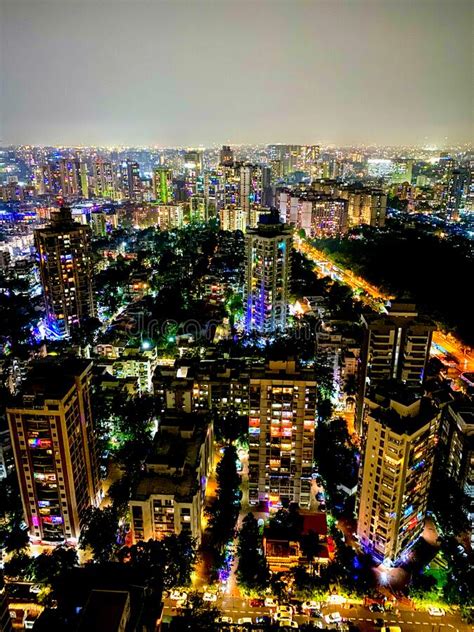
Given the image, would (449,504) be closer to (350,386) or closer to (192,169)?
(350,386)

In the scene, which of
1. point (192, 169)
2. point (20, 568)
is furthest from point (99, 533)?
point (192, 169)

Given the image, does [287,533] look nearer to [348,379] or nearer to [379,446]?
[379,446]

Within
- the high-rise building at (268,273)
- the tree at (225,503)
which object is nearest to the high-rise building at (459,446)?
the tree at (225,503)

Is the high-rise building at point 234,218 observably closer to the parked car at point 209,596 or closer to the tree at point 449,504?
the tree at point 449,504

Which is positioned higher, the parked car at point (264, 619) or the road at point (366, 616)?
the parked car at point (264, 619)

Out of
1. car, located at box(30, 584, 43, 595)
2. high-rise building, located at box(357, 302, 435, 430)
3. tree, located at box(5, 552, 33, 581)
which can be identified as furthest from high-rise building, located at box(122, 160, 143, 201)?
car, located at box(30, 584, 43, 595)

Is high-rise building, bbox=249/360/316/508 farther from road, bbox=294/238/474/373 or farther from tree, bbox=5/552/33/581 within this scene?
road, bbox=294/238/474/373
